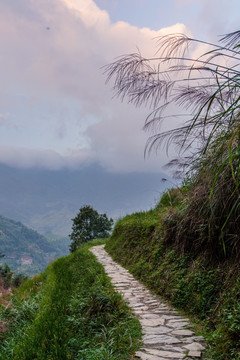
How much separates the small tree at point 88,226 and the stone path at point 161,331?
81.4 ft

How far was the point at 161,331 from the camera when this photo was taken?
3.36 metres

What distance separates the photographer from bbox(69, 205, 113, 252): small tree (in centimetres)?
2967

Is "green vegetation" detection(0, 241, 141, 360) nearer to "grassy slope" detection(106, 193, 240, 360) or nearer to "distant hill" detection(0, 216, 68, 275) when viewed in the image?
"grassy slope" detection(106, 193, 240, 360)

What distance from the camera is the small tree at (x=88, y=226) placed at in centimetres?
2967

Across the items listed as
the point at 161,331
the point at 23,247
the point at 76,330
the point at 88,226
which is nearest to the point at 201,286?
the point at 161,331

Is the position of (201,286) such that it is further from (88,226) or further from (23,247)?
(23,247)

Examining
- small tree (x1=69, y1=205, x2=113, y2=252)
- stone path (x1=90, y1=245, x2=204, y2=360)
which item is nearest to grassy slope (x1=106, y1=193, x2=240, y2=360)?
stone path (x1=90, y1=245, x2=204, y2=360)

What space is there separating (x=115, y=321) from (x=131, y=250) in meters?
4.73

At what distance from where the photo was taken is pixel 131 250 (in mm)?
8336

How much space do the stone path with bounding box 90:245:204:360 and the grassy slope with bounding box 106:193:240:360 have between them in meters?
0.15

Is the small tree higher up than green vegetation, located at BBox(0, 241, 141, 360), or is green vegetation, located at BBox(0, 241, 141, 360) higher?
the small tree

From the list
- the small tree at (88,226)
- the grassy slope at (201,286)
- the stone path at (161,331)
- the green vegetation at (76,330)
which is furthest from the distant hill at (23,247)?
the stone path at (161,331)

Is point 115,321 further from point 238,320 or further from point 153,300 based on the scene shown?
point 238,320

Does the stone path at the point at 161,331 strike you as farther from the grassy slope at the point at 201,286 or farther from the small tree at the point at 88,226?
the small tree at the point at 88,226
